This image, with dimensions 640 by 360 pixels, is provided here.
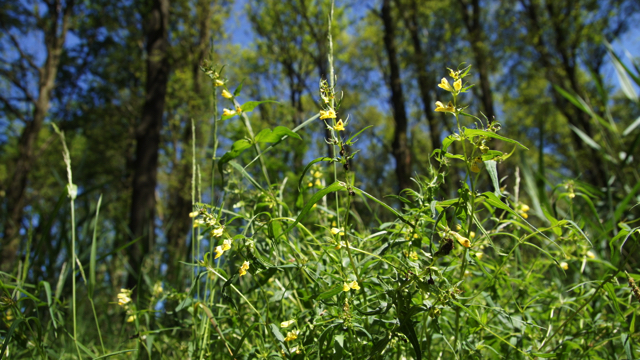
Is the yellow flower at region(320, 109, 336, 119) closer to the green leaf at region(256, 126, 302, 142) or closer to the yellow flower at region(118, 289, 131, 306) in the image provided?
the green leaf at region(256, 126, 302, 142)

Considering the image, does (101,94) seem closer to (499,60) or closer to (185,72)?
(185,72)

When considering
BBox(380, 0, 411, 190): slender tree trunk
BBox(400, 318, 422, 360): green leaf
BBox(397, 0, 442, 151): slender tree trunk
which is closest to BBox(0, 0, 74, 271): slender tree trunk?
BBox(380, 0, 411, 190): slender tree trunk

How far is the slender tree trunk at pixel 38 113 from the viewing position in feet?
23.8

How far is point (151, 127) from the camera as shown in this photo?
4984 mm

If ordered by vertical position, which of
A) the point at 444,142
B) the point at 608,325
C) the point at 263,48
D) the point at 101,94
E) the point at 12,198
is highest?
the point at 263,48

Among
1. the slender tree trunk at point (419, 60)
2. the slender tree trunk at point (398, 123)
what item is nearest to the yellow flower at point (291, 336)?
the slender tree trunk at point (398, 123)

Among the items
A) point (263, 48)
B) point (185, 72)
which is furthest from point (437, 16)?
point (185, 72)

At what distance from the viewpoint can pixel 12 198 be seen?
286 inches

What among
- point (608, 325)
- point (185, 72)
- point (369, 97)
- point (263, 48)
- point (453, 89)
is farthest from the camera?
point (369, 97)

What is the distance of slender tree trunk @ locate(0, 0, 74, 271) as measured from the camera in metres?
7.24

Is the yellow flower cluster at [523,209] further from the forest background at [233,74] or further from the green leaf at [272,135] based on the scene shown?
the forest background at [233,74]

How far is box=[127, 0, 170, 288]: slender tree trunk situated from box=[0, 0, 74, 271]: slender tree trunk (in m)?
3.61

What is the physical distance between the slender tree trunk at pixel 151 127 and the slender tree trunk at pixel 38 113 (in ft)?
11.8

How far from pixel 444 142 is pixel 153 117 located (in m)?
5.18
